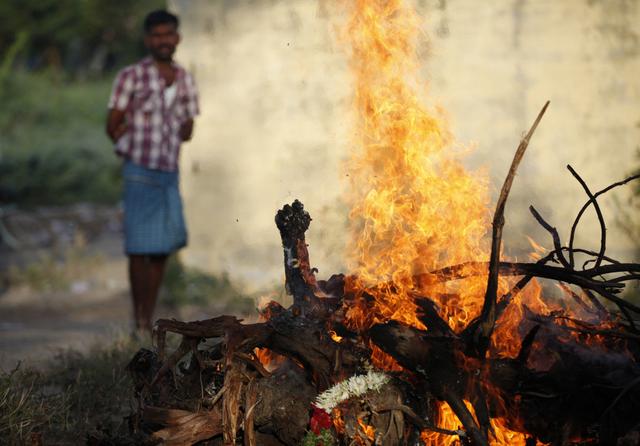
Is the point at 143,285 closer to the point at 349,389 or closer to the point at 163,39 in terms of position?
the point at 163,39

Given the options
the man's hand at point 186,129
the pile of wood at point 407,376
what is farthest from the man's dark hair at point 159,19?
the pile of wood at point 407,376

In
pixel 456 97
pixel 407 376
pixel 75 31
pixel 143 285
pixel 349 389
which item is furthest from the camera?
pixel 75 31

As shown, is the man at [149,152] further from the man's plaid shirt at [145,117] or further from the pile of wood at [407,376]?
the pile of wood at [407,376]

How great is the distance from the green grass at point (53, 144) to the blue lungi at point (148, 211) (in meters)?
8.95

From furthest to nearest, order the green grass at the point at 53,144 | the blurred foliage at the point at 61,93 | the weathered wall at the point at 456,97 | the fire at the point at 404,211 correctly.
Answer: the blurred foliage at the point at 61,93 < the green grass at the point at 53,144 < the weathered wall at the point at 456,97 < the fire at the point at 404,211

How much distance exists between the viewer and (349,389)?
3.64 m

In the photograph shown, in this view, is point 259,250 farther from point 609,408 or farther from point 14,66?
point 14,66

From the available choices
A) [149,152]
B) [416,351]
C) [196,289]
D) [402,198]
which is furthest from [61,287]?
[416,351]

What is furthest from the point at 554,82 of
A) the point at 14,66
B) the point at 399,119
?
the point at 14,66

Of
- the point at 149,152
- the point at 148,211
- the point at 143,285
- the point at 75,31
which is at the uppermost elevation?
the point at 75,31

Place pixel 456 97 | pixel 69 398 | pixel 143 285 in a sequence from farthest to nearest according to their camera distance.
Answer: pixel 456 97
pixel 143 285
pixel 69 398

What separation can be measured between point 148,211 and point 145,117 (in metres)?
0.73

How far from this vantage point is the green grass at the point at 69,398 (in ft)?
14.5

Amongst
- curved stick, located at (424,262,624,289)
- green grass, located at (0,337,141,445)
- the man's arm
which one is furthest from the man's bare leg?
curved stick, located at (424,262,624,289)
